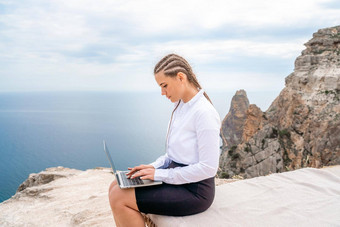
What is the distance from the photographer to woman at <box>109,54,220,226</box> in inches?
78.2

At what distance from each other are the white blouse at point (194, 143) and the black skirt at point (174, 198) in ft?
0.26

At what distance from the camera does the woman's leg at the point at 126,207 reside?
6.63 ft

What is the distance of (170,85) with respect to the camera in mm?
2209

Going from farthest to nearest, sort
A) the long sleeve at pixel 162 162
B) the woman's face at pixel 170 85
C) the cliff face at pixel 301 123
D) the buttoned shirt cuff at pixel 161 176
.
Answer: the cliff face at pixel 301 123, the long sleeve at pixel 162 162, the woman's face at pixel 170 85, the buttoned shirt cuff at pixel 161 176

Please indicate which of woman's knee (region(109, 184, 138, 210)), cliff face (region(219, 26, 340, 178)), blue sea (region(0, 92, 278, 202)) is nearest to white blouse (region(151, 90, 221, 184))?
woman's knee (region(109, 184, 138, 210))

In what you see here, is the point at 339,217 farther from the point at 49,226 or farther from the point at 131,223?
the point at 49,226

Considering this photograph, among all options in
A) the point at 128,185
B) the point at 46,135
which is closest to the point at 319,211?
the point at 128,185

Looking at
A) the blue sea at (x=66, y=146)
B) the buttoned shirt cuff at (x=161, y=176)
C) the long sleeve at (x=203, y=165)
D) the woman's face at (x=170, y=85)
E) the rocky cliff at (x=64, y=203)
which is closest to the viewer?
the long sleeve at (x=203, y=165)

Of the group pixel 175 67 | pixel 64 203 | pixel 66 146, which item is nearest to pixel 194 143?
pixel 175 67

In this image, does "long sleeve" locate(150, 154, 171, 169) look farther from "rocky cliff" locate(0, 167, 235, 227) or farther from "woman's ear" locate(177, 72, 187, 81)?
"rocky cliff" locate(0, 167, 235, 227)

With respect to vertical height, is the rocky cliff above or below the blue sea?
above

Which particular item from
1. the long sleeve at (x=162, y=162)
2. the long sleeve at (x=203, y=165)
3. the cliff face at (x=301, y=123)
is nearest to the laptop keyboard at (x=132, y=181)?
the long sleeve at (x=203, y=165)

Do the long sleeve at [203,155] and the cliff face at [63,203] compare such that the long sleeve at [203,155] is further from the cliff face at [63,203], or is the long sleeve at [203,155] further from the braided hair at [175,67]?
the cliff face at [63,203]

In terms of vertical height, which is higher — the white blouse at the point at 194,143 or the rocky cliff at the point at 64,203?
the white blouse at the point at 194,143
